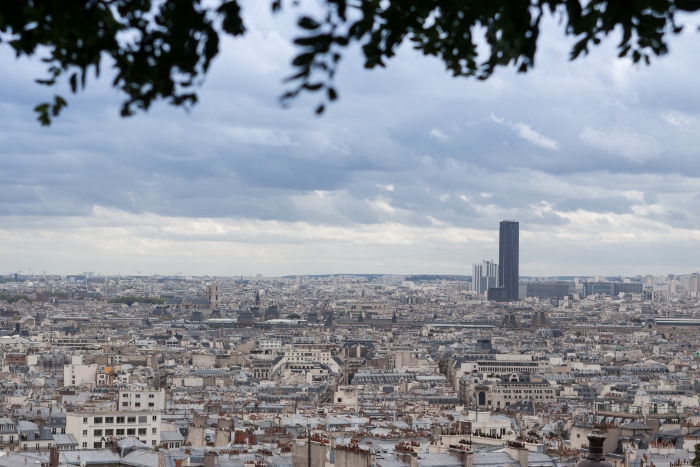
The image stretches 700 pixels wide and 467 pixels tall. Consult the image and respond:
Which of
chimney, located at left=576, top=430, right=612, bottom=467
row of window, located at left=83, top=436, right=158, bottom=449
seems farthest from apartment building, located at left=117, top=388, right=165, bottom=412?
chimney, located at left=576, top=430, right=612, bottom=467

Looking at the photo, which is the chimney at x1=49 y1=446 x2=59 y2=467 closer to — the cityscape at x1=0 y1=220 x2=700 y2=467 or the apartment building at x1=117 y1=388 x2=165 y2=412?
the cityscape at x1=0 y1=220 x2=700 y2=467

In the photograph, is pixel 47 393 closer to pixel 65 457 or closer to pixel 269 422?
pixel 269 422

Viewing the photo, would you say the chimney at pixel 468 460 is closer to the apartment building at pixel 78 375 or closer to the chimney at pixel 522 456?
the chimney at pixel 522 456

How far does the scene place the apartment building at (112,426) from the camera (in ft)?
165

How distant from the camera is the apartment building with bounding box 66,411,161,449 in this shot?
50219 millimetres

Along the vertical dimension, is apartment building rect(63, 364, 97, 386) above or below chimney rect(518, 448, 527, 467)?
below

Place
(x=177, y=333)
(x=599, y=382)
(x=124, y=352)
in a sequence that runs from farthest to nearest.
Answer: (x=177, y=333) < (x=124, y=352) < (x=599, y=382)

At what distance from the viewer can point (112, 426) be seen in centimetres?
5059

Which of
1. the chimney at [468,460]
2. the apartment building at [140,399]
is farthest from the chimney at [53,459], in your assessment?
the apartment building at [140,399]

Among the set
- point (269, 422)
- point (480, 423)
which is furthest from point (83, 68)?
point (269, 422)

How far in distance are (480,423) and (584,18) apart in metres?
51.7

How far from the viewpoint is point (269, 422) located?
60.7m

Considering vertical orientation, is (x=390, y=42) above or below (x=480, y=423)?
above

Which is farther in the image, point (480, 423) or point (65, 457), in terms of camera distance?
point (480, 423)
